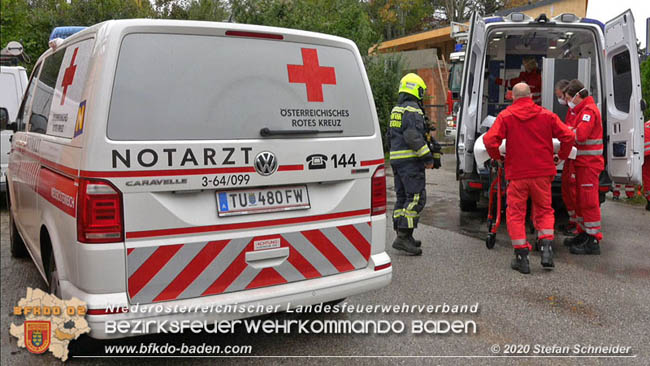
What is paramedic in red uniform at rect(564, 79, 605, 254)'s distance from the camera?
19.7 ft

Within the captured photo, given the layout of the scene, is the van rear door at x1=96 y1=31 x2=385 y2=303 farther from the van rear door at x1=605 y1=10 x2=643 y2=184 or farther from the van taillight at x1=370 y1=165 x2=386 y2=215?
the van rear door at x1=605 y1=10 x2=643 y2=184

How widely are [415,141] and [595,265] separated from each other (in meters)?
2.16

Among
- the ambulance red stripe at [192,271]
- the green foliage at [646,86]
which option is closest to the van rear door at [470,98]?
the ambulance red stripe at [192,271]

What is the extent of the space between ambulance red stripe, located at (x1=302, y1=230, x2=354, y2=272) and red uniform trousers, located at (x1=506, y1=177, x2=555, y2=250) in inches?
94.5

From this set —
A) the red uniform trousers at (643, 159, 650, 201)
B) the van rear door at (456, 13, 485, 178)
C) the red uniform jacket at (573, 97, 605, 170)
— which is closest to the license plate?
the red uniform jacket at (573, 97, 605, 170)

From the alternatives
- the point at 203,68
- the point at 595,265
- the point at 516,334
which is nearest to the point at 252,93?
the point at 203,68

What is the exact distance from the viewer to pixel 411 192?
6047 millimetres

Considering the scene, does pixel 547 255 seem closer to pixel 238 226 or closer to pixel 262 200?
pixel 262 200

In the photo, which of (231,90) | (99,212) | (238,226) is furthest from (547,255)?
(99,212)

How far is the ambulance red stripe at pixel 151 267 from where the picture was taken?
3041mm

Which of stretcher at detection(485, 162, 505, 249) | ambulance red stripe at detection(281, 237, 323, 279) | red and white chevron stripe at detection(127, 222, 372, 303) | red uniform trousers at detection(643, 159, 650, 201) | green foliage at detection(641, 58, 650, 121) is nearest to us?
red and white chevron stripe at detection(127, 222, 372, 303)

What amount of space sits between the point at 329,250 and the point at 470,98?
4.46 meters

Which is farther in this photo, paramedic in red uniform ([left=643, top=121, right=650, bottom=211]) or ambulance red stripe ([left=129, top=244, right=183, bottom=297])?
paramedic in red uniform ([left=643, top=121, right=650, bottom=211])

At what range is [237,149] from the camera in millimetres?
3258
